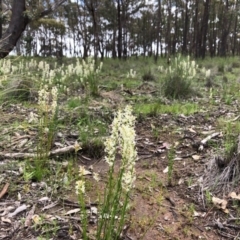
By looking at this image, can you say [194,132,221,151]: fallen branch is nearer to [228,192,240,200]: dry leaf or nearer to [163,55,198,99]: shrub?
[228,192,240,200]: dry leaf

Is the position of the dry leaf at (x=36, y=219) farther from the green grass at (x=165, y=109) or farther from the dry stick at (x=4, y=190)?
the green grass at (x=165, y=109)

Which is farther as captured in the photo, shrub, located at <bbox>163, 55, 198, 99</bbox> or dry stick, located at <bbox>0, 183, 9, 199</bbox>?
shrub, located at <bbox>163, 55, 198, 99</bbox>

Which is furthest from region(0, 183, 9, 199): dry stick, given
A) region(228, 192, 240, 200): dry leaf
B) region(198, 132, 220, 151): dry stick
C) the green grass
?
the green grass

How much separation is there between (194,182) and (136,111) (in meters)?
2.09

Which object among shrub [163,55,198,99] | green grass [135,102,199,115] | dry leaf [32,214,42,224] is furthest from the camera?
shrub [163,55,198,99]

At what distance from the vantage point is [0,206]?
7.81ft

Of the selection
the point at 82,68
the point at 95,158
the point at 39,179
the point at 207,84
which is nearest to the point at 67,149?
the point at 95,158

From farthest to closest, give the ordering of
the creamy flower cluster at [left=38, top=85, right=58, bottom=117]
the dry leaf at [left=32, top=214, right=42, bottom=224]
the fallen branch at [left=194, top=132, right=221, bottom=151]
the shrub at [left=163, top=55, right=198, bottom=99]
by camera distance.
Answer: the shrub at [left=163, top=55, right=198, bottom=99] < the fallen branch at [left=194, top=132, right=221, bottom=151] < the creamy flower cluster at [left=38, top=85, right=58, bottom=117] < the dry leaf at [left=32, top=214, right=42, bottom=224]

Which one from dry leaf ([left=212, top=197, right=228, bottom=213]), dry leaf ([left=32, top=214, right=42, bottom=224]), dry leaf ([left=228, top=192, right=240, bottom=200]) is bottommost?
dry leaf ([left=212, top=197, right=228, bottom=213])

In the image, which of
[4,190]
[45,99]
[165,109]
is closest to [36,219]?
[4,190]

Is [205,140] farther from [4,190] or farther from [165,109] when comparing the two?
[4,190]

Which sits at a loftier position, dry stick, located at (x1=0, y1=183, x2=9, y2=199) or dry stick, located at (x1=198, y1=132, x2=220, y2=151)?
dry stick, located at (x1=198, y1=132, x2=220, y2=151)

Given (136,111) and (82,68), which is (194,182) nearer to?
(136,111)

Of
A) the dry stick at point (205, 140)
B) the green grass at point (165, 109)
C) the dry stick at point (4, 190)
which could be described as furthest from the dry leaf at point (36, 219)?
the green grass at point (165, 109)
